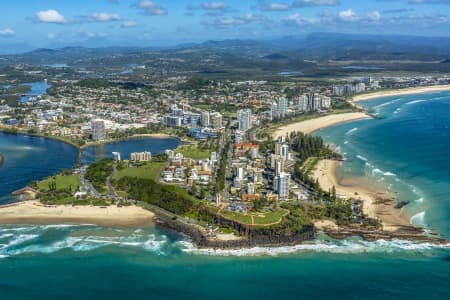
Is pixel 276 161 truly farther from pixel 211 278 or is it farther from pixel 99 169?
pixel 211 278

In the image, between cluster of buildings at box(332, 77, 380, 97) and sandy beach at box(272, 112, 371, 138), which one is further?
cluster of buildings at box(332, 77, 380, 97)

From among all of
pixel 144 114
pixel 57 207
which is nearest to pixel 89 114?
pixel 144 114

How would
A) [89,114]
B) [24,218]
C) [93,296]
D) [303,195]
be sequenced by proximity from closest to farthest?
[93,296] < [24,218] < [303,195] < [89,114]

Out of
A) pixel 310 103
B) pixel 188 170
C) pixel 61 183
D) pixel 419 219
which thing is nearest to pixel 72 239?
pixel 61 183

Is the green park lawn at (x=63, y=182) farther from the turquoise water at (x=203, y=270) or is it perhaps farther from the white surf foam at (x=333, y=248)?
the white surf foam at (x=333, y=248)

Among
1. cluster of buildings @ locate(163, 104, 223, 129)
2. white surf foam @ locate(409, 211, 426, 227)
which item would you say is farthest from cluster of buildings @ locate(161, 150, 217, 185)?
cluster of buildings @ locate(163, 104, 223, 129)

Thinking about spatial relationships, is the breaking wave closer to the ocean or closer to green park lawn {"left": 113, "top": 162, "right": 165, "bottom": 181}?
the ocean
